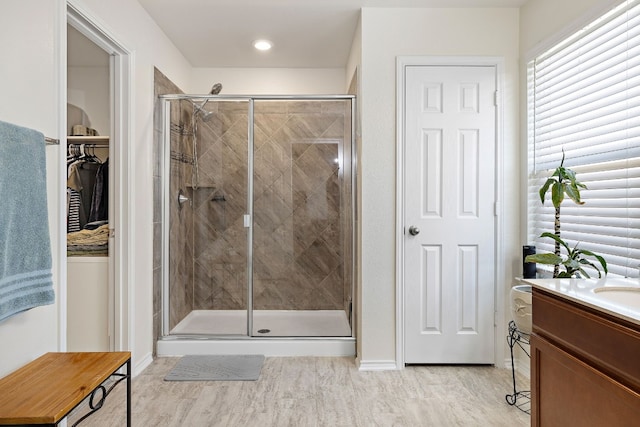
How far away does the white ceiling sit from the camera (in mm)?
2805

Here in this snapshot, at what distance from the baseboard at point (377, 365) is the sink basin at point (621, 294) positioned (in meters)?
1.61

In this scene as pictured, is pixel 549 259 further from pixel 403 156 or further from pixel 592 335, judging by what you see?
pixel 403 156

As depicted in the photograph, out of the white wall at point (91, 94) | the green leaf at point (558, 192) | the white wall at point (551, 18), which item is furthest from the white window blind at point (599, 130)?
the white wall at point (91, 94)

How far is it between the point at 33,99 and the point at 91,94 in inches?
79.7

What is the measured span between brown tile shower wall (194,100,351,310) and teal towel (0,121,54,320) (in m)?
1.69

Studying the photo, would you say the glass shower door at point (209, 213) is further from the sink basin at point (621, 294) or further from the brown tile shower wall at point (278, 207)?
the sink basin at point (621, 294)

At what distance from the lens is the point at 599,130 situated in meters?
2.13

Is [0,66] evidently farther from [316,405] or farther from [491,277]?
[491,277]

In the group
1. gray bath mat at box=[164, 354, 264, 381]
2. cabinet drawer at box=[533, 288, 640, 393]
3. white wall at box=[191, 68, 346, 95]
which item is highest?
white wall at box=[191, 68, 346, 95]

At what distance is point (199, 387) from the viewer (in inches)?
101

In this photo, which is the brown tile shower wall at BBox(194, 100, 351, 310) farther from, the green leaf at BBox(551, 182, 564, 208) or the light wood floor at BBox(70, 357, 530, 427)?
the green leaf at BBox(551, 182, 564, 208)

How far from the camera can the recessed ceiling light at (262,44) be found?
3.50 m

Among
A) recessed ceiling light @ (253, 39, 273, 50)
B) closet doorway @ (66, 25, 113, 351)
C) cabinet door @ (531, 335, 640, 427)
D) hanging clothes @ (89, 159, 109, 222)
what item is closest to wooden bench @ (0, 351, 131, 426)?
closet doorway @ (66, 25, 113, 351)

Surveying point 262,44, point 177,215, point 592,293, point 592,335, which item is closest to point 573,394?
point 592,335
